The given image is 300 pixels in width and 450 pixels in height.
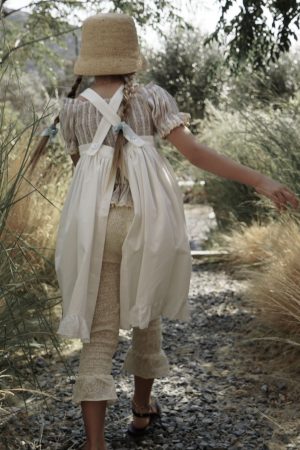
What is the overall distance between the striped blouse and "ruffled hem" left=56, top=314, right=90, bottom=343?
1.35 feet

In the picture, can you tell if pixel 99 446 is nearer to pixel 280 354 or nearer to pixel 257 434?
pixel 257 434

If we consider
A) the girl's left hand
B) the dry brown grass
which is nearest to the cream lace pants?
the girl's left hand

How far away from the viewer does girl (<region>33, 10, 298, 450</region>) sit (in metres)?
2.49

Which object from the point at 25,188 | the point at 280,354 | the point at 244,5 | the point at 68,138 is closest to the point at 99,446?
the point at 68,138

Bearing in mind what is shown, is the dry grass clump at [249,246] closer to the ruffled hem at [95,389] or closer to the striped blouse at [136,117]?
the striped blouse at [136,117]

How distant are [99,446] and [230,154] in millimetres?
5410

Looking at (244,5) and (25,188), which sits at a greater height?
(244,5)

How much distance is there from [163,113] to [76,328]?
0.79m

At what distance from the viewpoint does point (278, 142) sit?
5266 mm

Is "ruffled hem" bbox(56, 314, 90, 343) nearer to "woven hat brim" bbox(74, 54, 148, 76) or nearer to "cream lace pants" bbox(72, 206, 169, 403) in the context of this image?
"cream lace pants" bbox(72, 206, 169, 403)

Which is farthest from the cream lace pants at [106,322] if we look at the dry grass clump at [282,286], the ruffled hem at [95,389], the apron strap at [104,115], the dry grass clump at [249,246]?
the dry grass clump at [249,246]

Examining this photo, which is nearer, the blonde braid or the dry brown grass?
the blonde braid

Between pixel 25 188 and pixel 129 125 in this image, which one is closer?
pixel 129 125

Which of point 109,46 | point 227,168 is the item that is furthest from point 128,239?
point 109,46
